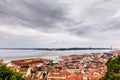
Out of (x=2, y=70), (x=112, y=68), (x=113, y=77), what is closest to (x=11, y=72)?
(x=2, y=70)

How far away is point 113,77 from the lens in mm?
24078

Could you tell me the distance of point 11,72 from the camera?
739 inches

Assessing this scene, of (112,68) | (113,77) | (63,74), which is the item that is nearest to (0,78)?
(113,77)

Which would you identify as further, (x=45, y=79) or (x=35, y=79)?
(x=45, y=79)

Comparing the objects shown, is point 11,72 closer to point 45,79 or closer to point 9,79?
point 9,79

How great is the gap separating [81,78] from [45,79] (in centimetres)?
916

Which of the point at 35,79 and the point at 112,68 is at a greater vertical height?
the point at 112,68

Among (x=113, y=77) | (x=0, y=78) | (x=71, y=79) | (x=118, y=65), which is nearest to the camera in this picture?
(x=0, y=78)

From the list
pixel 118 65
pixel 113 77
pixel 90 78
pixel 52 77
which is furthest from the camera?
pixel 52 77

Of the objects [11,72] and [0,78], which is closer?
[0,78]

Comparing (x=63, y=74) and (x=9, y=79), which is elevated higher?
(x=9, y=79)

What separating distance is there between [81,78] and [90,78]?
2.42m

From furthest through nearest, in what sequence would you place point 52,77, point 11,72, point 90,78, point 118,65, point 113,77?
point 52,77
point 90,78
point 118,65
point 113,77
point 11,72

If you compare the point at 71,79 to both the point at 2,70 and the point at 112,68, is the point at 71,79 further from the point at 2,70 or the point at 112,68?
the point at 2,70
